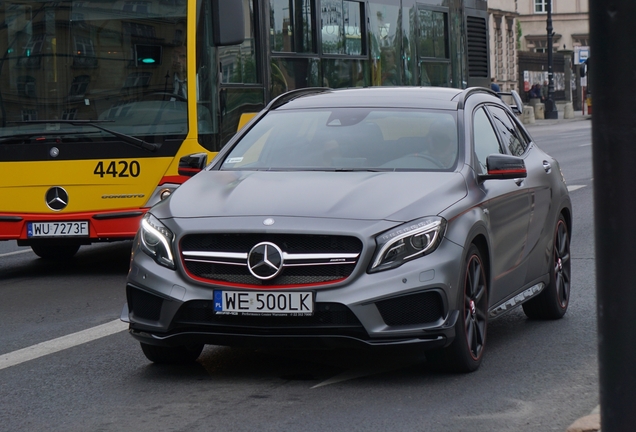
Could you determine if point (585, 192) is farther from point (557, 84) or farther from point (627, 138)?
point (557, 84)

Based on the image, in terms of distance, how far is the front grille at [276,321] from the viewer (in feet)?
20.4

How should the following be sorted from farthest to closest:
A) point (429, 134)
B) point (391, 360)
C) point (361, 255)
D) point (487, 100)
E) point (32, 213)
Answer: point (32, 213) < point (487, 100) < point (429, 134) < point (391, 360) < point (361, 255)

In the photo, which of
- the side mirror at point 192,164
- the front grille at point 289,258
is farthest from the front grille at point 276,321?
the side mirror at point 192,164

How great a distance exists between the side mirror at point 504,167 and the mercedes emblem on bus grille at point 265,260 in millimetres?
1571

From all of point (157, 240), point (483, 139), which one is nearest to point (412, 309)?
point (157, 240)

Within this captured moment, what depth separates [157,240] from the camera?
6641 millimetres

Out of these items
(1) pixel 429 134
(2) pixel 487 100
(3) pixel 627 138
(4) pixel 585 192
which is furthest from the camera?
(4) pixel 585 192

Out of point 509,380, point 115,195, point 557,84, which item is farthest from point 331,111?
point 557,84

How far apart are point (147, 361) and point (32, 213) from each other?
4475mm

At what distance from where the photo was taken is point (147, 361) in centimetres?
728

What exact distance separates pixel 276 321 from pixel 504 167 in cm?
174

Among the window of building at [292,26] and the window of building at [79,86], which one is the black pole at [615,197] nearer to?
the window of building at [79,86]

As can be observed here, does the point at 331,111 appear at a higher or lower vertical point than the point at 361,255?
higher

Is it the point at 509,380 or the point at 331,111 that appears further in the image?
the point at 331,111
